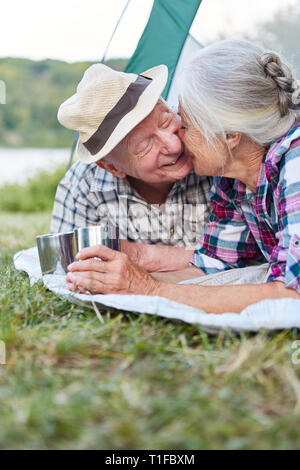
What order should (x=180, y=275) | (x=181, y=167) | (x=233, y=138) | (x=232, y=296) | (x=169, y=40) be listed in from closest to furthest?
(x=232, y=296), (x=233, y=138), (x=181, y=167), (x=180, y=275), (x=169, y=40)

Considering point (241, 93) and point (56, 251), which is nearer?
point (241, 93)

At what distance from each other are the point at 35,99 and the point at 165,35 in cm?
1789

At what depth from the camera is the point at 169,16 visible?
315 centimetres

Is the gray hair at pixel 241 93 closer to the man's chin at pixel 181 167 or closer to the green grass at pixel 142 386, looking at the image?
the man's chin at pixel 181 167

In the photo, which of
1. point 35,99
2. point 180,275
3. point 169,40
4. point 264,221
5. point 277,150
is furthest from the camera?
point 35,99

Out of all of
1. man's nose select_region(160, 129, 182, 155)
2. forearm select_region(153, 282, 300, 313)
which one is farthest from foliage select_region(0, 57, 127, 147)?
forearm select_region(153, 282, 300, 313)

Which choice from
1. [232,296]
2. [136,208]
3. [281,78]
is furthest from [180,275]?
[281,78]

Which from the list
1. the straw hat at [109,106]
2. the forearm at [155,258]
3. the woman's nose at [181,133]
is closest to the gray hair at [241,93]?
the woman's nose at [181,133]

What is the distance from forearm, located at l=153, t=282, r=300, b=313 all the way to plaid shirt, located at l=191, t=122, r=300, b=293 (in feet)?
0.12

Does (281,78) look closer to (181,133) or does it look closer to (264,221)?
(181,133)

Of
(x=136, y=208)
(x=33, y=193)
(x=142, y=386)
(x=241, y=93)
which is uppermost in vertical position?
(x=241, y=93)

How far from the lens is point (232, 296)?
167 centimetres

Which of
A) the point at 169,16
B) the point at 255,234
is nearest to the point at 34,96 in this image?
the point at 169,16

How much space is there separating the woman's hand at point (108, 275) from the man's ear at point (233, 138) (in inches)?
23.6
